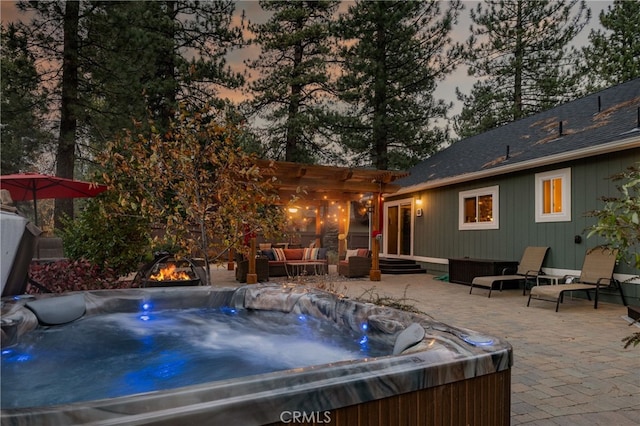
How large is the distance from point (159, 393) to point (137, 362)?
264 cm

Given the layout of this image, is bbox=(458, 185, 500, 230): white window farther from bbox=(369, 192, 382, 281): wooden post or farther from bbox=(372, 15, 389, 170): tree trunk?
bbox=(372, 15, 389, 170): tree trunk

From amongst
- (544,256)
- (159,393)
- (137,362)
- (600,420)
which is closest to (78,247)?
(137,362)

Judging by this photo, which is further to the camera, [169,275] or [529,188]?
[529,188]

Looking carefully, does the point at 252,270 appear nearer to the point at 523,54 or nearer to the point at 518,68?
the point at 518,68

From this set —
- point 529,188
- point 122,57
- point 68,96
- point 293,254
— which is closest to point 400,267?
point 293,254

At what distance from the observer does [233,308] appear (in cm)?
502

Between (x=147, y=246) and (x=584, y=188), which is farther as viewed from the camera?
(x=584, y=188)

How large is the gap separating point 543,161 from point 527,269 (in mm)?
2177

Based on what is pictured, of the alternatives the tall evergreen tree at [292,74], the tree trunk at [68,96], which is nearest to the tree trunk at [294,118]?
the tall evergreen tree at [292,74]

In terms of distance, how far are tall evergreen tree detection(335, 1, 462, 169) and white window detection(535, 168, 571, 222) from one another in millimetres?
8698

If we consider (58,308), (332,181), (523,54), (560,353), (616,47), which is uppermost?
(523,54)

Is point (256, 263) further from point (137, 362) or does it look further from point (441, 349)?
point (441, 349)

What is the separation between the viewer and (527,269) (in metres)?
8.19

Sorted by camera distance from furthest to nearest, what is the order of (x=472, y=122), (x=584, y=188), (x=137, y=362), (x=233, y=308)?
1. (x=472, y=122)
2. (x=584, y=188)
3. (x=233, y=308)
4. (x=137, y=362)
